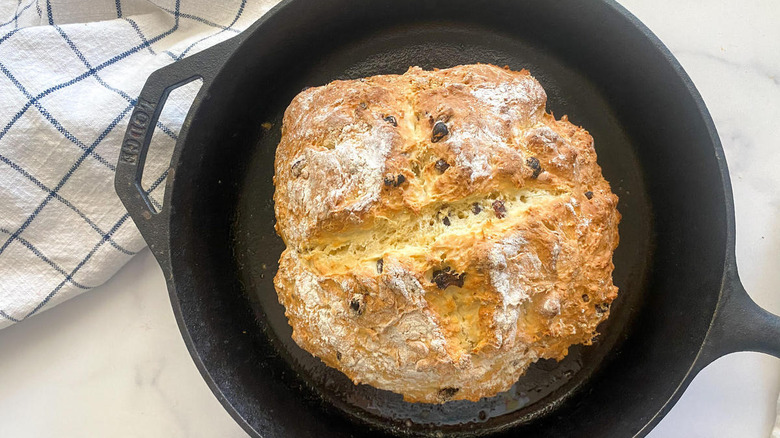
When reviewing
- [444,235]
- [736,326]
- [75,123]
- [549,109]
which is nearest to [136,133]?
[75,123]

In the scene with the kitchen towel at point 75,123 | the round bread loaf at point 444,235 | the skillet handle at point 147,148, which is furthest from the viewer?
the kitchen towel at point 75,123

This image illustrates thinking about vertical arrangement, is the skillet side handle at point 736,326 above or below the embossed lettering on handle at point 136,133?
below

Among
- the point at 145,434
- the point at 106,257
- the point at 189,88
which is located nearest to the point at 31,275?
the point at 106,257

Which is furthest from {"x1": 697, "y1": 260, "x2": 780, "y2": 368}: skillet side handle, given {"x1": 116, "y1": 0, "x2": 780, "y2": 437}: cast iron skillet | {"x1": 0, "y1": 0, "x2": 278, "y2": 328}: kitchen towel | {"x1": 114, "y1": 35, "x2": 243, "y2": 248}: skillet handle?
{"x1": 0, "y1": 0, "x2": 278, "y2": 328}: kitchen towel

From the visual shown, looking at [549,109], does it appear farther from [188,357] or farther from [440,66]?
[188,357]

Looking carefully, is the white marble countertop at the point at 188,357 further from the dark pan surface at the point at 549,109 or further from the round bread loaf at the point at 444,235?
the round bread loaf at the point at 444,235

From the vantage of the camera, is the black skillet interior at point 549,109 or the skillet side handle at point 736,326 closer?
the skillet side handle at point 736,326

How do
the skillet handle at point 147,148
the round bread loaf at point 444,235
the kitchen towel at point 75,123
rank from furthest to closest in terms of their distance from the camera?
1. the kitchen towel at point 75,123
2. the skillet handle at point 147,148
3. the round bread loaf at point 444,235

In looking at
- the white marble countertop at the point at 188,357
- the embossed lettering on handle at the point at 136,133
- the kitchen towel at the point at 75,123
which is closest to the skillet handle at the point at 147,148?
the embossed lettering on handle at the point at 136,133
